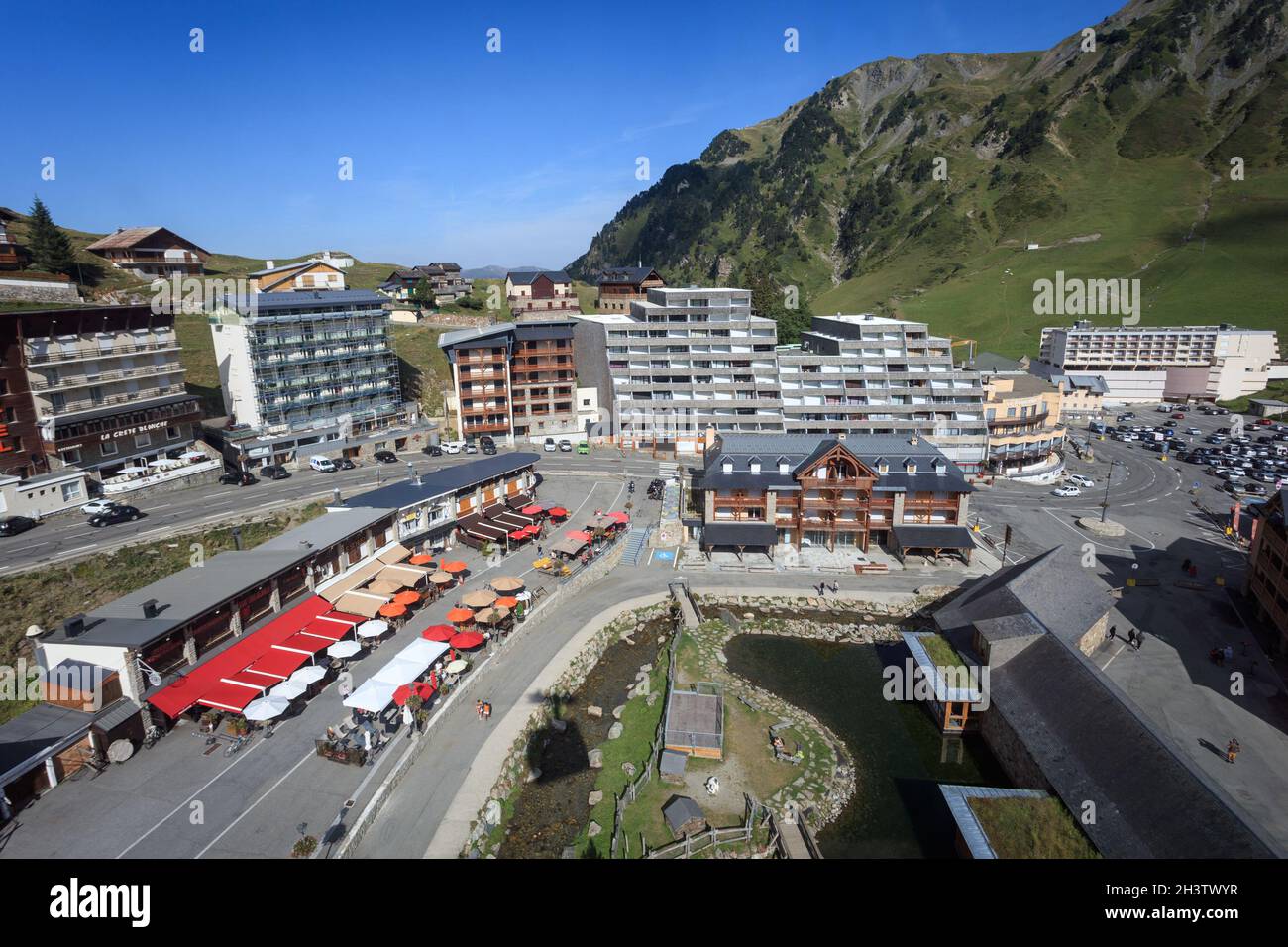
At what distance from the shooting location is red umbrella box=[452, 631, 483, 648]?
124 ft

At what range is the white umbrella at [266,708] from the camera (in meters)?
30.7

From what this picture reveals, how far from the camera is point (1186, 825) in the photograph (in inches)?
908

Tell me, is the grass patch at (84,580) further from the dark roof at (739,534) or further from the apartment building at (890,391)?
the apartment building at (890,391)

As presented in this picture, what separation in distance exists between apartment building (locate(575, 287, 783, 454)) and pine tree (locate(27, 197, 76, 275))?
216ft

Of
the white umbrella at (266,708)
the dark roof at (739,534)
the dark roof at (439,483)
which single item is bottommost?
the white umbrella at (266,708)

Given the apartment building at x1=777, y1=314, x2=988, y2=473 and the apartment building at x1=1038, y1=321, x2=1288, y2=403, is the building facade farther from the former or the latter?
the apartment building at x1=1038, y1=321, x2=1288, y2=403

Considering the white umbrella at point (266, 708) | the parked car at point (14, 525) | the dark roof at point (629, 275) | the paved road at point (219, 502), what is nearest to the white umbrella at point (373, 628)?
the white umbrella at point (266, 708)

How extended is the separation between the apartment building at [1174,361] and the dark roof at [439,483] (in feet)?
366

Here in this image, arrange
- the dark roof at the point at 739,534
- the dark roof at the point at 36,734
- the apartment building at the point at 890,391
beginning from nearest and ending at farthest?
the dark roof at the point at 36,734, the dark roof at the point at 739,534, the apartment building at the point at 890,391

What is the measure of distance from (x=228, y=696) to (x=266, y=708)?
2230 mm

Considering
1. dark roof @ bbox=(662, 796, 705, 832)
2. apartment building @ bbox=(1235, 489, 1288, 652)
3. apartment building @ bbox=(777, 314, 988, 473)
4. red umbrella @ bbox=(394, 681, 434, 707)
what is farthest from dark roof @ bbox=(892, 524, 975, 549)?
red umbrella @ bbox=(394, 681, 434, 707)

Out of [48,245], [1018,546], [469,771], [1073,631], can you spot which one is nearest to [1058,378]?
[1018,546]
